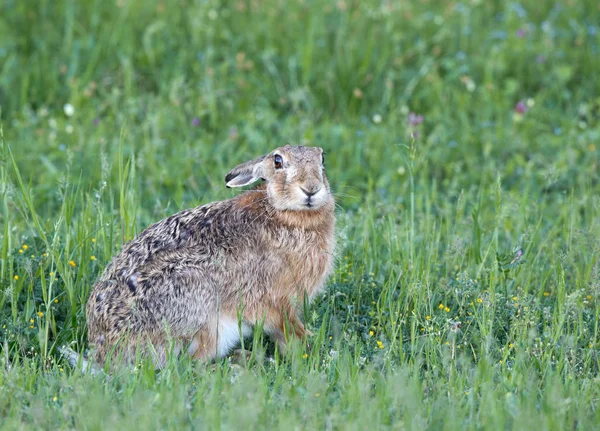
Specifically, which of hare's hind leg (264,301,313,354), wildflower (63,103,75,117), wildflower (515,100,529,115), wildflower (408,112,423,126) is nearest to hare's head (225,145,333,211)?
hare's hind leg (264,301,313,354)

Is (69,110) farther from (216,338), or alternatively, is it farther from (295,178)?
(216,338)

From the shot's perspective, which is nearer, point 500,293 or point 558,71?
point 500,293

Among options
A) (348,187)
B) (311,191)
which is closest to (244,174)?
(311,191)

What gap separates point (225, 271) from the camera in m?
5.26

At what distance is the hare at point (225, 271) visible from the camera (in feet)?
16.6

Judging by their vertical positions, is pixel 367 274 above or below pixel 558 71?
below

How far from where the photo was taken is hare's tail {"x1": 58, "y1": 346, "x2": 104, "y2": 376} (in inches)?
189

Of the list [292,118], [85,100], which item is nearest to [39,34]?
[85,100]

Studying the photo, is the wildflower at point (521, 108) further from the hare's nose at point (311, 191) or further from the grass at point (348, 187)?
the hare's nose at point (311, 191)

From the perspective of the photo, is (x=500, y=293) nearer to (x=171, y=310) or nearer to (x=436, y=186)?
(x=171, y=310)

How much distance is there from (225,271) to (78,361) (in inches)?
34.9

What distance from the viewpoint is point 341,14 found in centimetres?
999

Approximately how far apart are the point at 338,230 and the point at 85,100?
3.77 metres

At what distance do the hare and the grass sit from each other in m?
0.24
